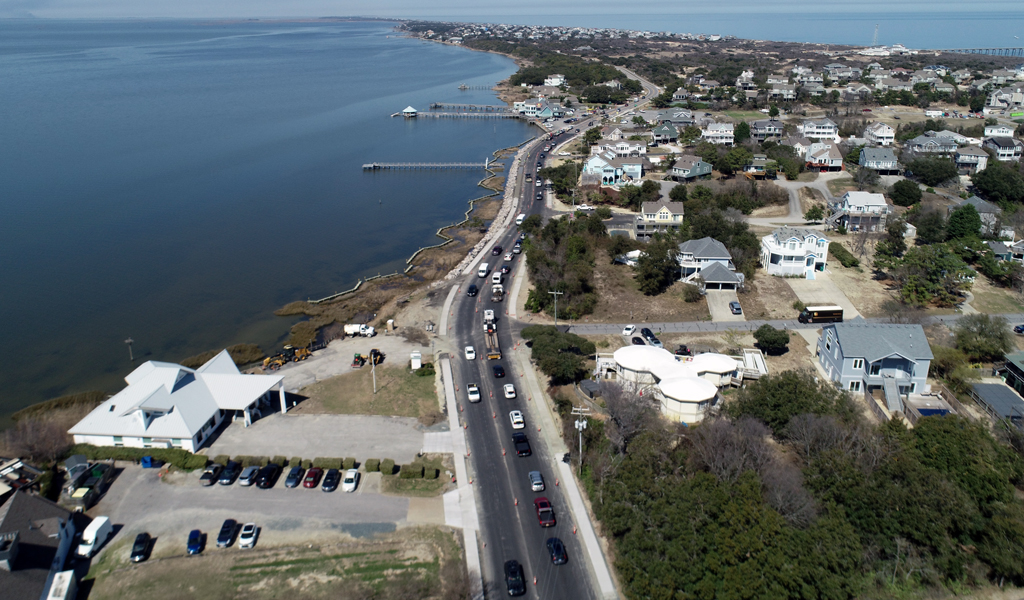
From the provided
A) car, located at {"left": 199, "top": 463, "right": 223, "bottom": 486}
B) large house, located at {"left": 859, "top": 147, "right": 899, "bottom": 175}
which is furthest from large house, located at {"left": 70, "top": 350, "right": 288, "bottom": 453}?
large house, located at {"left": 859, "top": 147, "right": 899, "bottom": 175}

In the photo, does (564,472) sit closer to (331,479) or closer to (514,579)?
(514,579)

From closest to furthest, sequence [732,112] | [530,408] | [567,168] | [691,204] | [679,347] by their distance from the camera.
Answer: [530,408]
[679,347]
[691,204]
[567,168]
[732,112]

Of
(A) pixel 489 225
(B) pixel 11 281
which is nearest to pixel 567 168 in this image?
(A) pixel 489 225

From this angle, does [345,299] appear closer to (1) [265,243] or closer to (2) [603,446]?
(1) [265,243]

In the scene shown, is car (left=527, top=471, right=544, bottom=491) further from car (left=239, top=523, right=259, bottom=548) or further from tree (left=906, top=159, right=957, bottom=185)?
tree (left=906, top=159, right=957, bottom=185)

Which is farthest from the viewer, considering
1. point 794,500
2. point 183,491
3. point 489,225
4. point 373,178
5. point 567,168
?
point 373,178

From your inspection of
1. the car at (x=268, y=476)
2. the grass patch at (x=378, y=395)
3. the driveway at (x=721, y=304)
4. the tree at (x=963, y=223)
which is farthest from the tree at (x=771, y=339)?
the car at (x=268, y=476)

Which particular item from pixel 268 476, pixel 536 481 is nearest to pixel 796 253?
pixel 536 481
